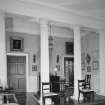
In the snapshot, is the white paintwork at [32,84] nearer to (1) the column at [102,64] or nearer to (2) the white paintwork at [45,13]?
(1) the column at [102,64]

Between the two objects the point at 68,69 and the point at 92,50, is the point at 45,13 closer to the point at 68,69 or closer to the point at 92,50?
the point at 92,50

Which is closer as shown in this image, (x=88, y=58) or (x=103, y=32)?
(x=103, y=32)

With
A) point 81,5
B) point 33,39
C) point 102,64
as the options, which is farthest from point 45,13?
point 102,64

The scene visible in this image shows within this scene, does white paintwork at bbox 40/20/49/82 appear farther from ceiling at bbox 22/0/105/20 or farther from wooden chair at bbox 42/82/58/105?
ceiling at bbox 22/0/105/20

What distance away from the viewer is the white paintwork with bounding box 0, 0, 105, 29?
434 cm

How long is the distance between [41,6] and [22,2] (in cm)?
70

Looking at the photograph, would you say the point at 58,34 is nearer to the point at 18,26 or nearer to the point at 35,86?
the point at 18,26

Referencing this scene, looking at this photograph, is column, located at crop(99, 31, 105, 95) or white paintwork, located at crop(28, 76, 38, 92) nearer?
column, located at crop(99, 31, 105, 95)

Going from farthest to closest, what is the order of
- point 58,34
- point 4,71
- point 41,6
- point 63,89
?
point 58,34 < point 63,89 < point 41,6 < point 4,71

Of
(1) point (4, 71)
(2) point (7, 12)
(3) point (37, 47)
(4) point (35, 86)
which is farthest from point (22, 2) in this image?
(4) point (35, 86)

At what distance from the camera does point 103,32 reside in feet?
23.0

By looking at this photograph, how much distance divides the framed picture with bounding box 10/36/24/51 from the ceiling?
327 cm

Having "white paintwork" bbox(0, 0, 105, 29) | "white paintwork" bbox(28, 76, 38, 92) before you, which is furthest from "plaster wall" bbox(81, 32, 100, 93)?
"white paintwork" bbox(28, 76, 38, 92)

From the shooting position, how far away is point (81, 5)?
504 centimetres
